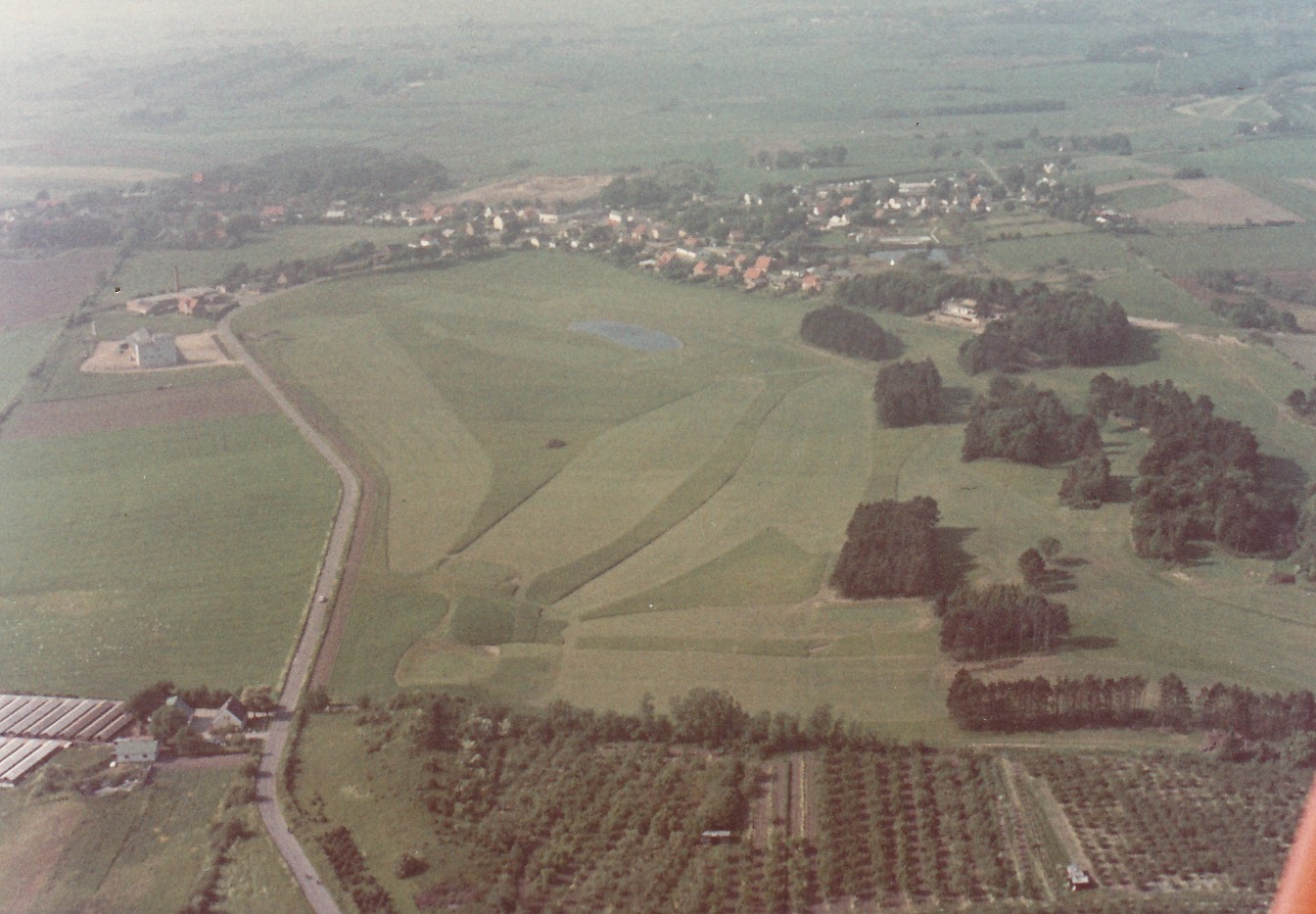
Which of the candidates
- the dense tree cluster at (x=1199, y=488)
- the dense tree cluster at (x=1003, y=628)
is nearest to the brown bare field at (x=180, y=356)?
the dense tree cluster at (x=1003, y=628)

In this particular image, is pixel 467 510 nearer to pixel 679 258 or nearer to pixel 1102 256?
pixel 679 258

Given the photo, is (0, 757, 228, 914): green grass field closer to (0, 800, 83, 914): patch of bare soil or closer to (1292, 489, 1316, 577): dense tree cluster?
(0, 800, 83, 914): patch of bare soil

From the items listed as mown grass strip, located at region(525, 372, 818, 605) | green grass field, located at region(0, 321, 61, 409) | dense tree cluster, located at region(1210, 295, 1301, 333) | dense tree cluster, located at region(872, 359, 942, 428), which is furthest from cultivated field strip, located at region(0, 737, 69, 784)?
dense tree cluster, located at region(1210, 295, 1301, 333)

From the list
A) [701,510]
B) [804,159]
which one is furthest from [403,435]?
[804,159]

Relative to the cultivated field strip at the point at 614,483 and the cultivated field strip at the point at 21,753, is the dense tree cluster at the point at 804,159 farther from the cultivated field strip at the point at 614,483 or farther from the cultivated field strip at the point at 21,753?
the cultivated field strip at the point at 21,753

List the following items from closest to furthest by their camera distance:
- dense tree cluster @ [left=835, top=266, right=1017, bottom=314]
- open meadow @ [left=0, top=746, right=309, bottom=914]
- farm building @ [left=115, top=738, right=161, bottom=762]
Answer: open meadow @ [left=0, top=746, right=309, bottom=914] → farm building @ [left=115, top=738, right=161, bottom=762] → dense tree cluster @ [left=835, top=266, right=1017, bottom=314]

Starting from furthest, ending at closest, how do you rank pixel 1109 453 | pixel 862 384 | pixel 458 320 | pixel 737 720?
1. pixel 458 320
2. pixel 862 384
3. pixel 1109 453
4. pixel 737 720

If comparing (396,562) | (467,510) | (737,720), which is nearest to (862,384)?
(467,510)
